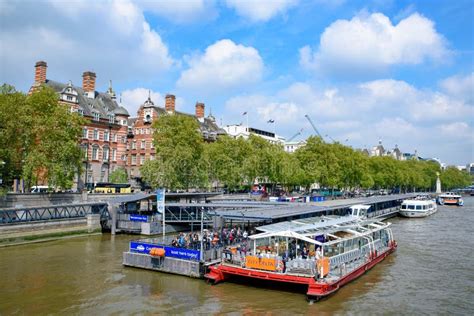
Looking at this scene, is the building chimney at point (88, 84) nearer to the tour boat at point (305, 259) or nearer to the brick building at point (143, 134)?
the brick building at point (143, 134)

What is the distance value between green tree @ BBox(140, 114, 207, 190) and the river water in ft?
121

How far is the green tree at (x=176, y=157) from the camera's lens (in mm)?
76875

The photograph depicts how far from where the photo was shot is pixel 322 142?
111 m

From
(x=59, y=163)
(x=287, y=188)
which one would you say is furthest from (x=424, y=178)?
(x=59, y=163)

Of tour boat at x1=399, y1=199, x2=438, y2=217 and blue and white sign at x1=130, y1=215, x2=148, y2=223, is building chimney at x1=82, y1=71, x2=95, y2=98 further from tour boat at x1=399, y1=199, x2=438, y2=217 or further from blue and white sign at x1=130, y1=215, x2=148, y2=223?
tour boat at x1=399, y1=199, x2=438, y2=217

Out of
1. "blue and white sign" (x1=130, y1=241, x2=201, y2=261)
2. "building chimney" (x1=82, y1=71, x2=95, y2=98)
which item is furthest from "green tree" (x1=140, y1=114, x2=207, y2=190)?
"blue and white sign" (x1=130, y1=241, x2=201, y2=261)

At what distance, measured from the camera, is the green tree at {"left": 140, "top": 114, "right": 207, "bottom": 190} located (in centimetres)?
7688

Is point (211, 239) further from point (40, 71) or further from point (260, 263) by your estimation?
point (40, 71)

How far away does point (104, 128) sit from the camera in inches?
3627

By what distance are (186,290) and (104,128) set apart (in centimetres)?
7041

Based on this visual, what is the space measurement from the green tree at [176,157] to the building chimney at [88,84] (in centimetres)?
2056

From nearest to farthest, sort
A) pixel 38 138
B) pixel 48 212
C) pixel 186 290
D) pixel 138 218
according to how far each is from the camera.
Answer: pixel 186 290, pixel 48 212, pixel 138 218, pixel 38 138

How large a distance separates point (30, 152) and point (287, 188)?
78657 mm

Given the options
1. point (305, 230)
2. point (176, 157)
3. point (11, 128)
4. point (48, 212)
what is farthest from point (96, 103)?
point (305, 230)
